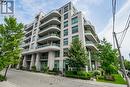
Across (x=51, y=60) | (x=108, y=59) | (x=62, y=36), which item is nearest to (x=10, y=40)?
(x=51, y=60)

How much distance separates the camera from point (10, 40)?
18.5m

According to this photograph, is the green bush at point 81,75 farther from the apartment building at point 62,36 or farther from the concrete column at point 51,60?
the concrete column at point 51,60

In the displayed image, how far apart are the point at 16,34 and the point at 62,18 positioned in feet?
72.9

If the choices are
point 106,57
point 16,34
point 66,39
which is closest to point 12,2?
point 16,34

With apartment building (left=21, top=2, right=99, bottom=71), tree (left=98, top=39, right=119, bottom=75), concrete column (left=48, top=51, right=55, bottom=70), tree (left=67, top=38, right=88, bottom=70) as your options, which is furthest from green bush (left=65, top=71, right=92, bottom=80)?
concrete column (left=48, top=51, right=55, bottom=70)

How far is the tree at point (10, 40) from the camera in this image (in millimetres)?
17328

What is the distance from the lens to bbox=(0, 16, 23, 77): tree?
1733 cm

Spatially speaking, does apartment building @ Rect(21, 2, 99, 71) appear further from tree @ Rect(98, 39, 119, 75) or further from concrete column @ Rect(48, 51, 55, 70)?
tree @ Rect(98, 39, 119, 75)

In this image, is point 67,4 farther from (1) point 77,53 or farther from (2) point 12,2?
(2) point 12,2

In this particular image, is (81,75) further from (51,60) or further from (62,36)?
(62,36)

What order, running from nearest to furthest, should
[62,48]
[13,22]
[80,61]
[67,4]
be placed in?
[13,22]
[80,61]
[62,48]
[67,4]

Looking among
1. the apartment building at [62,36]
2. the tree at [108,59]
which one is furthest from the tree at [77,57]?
the tree at [108,59]

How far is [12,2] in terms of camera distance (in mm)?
5906

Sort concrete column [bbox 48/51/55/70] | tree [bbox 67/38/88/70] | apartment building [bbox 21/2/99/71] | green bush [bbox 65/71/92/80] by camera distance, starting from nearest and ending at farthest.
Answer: green bush [bbox 65/71/92/80] → tree [bbox 67/38/88/70] → apartment building [bbox 21/2/99/71] → concrete column [bbox 48/51/55/70]
